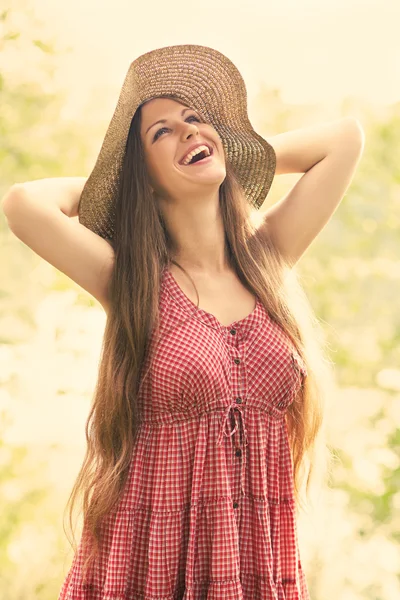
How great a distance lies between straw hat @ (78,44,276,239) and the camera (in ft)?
5.89

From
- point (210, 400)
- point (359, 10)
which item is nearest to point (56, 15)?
point (359, 10)

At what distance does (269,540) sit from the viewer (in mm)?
1635

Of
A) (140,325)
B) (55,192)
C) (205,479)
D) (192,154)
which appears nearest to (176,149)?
(192,154)

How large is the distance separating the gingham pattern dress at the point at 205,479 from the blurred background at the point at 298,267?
Answer: 157cm

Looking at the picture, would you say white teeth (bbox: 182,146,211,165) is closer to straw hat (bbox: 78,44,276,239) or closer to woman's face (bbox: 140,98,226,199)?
woman's face (bbox: 140,98,226,199)

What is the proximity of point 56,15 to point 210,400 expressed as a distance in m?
2.23

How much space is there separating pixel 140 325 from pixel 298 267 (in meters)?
2.02

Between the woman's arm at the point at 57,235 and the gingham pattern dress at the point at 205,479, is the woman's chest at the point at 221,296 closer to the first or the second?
the gingham pattern dress at the point at 205,479

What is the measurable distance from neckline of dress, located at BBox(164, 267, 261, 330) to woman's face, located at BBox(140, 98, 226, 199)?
185 mm

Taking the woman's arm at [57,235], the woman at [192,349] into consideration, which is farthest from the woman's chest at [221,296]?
the woman's arm at [57,235]

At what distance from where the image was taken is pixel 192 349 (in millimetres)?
1617

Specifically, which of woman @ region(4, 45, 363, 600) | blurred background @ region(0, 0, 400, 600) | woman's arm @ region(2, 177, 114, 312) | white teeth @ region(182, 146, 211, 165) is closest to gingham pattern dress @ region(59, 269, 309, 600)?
woman @ region(4, 45, 363, 600)

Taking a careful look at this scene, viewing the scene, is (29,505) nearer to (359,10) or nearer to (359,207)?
(359,207)

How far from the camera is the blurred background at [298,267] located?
3.25 m
